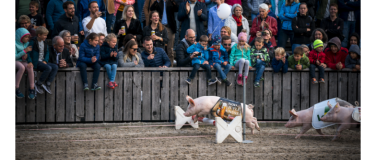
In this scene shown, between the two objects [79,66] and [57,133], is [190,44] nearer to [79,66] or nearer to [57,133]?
[79,66]

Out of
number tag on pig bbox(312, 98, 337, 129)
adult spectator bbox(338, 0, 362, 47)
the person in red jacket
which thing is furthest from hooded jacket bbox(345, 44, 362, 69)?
number tag on pig bbox(312, 98, 337, 129)

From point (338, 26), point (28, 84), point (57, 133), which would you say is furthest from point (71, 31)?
point (338, 26)

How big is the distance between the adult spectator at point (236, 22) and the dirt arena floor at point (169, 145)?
3.59 meters

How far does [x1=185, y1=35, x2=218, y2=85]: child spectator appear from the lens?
10702mm

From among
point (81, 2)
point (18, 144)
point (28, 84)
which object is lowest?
point (18, 144)

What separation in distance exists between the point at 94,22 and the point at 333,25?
693 centimetres

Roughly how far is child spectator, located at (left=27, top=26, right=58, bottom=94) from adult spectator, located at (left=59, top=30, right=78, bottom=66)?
67cm

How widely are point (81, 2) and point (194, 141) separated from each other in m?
6.07

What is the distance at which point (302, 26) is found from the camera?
1266 cm

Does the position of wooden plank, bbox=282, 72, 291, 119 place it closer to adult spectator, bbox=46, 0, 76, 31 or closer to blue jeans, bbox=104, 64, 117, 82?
blue jeans, bbox=104, 64, 117, 82

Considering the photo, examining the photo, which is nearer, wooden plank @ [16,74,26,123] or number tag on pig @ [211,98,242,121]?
number tag on pig @ [211,98,242,121]

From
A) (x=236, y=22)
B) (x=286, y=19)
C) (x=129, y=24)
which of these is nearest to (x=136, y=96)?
(x=129, y=24)

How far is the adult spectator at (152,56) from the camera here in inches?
429

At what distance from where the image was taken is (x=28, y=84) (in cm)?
1009
